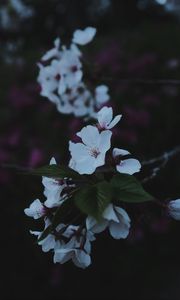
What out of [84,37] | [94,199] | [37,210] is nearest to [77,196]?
[94,199]

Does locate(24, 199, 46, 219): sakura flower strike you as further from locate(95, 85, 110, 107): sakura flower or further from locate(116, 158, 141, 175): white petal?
locate(95, 85, 110, 107): sakura flower

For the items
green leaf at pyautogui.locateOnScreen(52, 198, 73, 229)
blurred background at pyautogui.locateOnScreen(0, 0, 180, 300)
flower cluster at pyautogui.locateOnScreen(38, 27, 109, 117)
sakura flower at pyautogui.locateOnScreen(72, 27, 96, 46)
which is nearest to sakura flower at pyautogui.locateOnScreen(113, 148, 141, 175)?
green leaf at pyautogui.locateOnScreen(52, 198, 73, 229)

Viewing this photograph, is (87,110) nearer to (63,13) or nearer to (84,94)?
(84,94)

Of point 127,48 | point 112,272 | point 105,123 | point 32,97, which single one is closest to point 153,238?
point 112,272

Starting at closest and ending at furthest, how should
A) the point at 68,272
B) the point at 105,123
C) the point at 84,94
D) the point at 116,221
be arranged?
1. the point at 116,221
2. the point at 105,123
3. the point at 84,94
4. the point at 68,272

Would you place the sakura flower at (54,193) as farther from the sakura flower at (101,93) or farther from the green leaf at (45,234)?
the sakura flower at (101,93)

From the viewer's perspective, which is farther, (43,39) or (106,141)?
(43,39)
